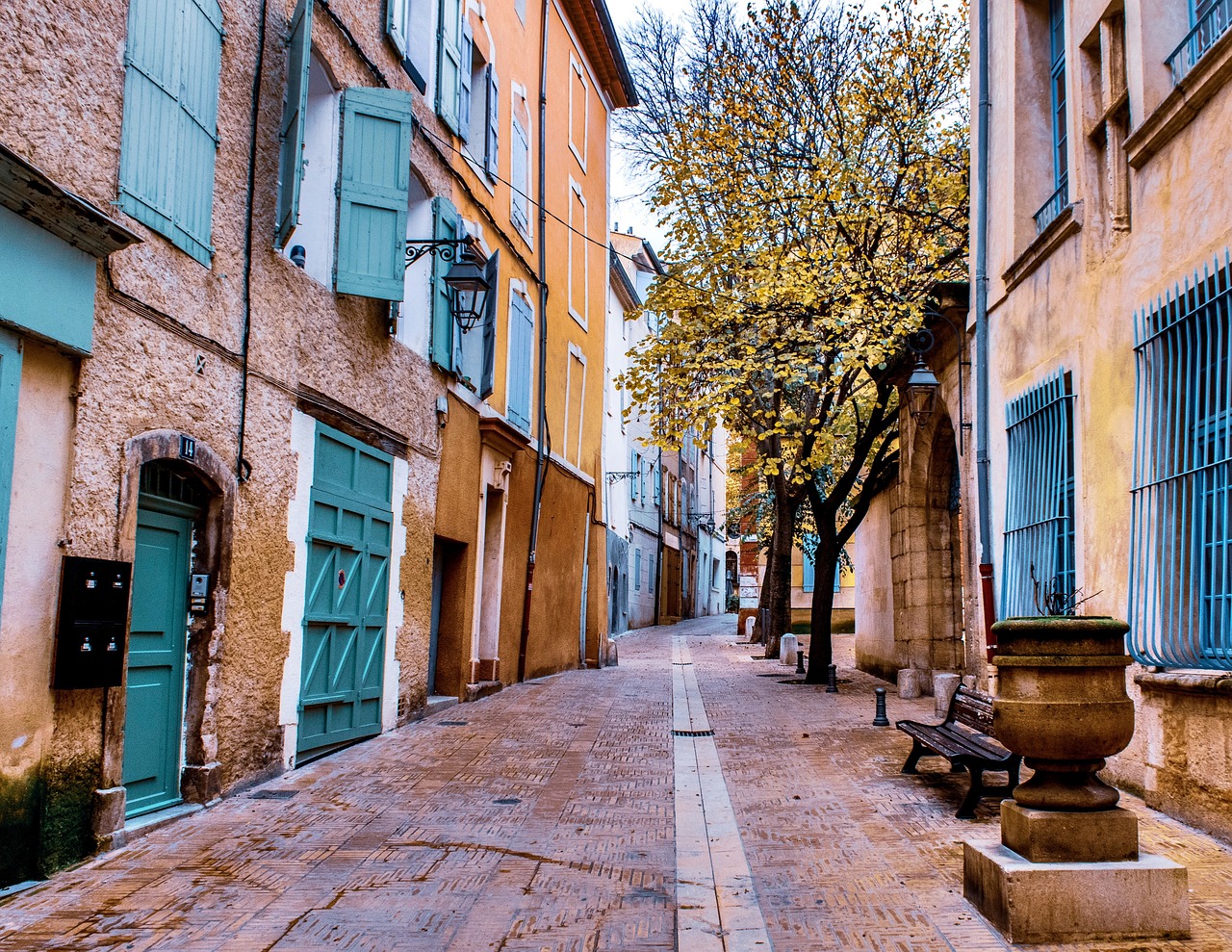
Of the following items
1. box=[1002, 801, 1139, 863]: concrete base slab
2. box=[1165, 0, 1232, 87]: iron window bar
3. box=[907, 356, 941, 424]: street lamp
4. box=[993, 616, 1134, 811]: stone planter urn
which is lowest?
box=[1002, 801, 1139, 863]: concrete base slab

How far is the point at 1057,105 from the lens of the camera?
10.1 m

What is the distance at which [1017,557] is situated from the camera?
32.6 ft

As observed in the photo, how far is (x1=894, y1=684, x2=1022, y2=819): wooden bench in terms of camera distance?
6.65 m

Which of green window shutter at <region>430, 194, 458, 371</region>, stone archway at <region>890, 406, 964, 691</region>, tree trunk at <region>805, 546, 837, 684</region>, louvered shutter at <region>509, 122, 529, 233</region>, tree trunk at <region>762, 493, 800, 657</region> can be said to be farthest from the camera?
tree trunk at <region>762, 493, 800, 657</region>

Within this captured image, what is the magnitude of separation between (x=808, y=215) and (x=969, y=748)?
8.97 meters

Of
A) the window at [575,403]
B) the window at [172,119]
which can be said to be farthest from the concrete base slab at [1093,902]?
the window at [575,403]

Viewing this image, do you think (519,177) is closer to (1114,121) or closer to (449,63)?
(449,63)

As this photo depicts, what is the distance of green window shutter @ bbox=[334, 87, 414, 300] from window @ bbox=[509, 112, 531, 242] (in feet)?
18.4

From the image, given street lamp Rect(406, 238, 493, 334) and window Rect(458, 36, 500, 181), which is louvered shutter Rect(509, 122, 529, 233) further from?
street lamp Rect(406, 238, 493, 334)

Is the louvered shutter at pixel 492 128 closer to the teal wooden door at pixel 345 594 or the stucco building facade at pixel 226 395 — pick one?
the stucco building facade at pixel 226 395

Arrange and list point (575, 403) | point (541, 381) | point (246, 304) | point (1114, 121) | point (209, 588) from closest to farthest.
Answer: point (209, 588) < point (246, 304) < point (1114, 121) < point (541, 381) < point (575, 403)

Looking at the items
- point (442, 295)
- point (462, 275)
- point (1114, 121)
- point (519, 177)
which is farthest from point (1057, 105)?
point (519, 177)

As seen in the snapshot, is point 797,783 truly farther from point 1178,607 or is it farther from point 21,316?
point 21,316

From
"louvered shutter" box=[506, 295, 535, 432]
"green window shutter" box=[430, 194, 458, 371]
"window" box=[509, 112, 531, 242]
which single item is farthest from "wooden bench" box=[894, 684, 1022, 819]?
"window" box=[509, 112, 531, 242]
